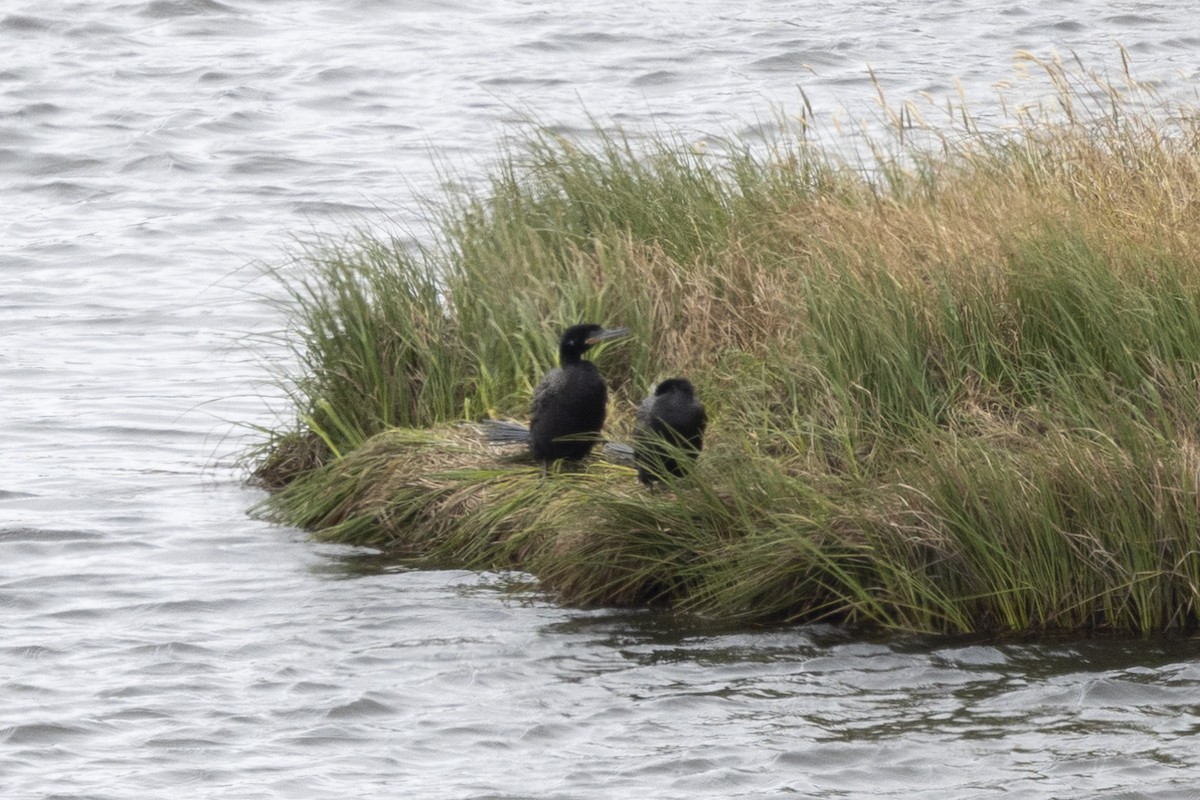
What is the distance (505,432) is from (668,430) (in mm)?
1182

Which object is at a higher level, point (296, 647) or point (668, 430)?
point (668, 430)

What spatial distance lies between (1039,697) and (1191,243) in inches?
97.7

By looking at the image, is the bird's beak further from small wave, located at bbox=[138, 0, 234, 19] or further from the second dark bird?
small wave, located at bbox=[138, 0, 234, 19]

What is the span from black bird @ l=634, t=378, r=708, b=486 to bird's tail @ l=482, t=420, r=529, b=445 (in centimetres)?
84

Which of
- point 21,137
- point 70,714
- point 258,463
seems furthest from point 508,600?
point 21,137

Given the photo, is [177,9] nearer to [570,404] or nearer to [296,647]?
[570,404]

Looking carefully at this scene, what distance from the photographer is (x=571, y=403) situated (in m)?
8.02

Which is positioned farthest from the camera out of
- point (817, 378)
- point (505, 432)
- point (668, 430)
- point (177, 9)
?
point (177, 9)

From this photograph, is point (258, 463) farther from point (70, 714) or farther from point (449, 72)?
point (449, 72)

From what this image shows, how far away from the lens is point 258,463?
32.6ft

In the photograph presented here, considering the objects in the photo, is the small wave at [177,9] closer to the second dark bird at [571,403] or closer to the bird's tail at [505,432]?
the bird's tail at [505,432]

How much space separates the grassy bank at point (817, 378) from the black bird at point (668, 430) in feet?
0.33

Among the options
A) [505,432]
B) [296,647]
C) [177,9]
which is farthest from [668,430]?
[177,9]

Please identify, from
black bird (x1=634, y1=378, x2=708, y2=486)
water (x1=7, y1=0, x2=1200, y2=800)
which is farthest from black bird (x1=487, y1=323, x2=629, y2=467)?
water (x1=7, y1=0, x2=1200, y2=800)
